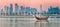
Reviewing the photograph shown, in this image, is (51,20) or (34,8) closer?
(34,8)

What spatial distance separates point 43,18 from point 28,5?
0.49 metres

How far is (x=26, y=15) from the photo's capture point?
4188 mm

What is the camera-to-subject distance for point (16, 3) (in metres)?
4.22

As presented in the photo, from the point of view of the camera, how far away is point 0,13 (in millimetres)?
4066

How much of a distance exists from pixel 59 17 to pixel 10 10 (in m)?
1.23

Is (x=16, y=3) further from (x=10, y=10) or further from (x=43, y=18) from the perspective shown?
(x=43, y=18)

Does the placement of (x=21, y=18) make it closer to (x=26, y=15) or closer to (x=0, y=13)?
(x=26, y=15)

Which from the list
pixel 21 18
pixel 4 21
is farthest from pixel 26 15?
pixel 4 21

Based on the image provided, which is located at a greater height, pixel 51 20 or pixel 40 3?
pixel 40 3

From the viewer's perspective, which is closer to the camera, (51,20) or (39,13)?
(39,13)

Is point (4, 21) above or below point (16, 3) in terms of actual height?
below

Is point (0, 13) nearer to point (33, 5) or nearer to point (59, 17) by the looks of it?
point (33, 5)

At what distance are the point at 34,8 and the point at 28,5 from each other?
0.20m

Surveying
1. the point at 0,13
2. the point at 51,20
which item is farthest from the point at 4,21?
the point at 51,20
